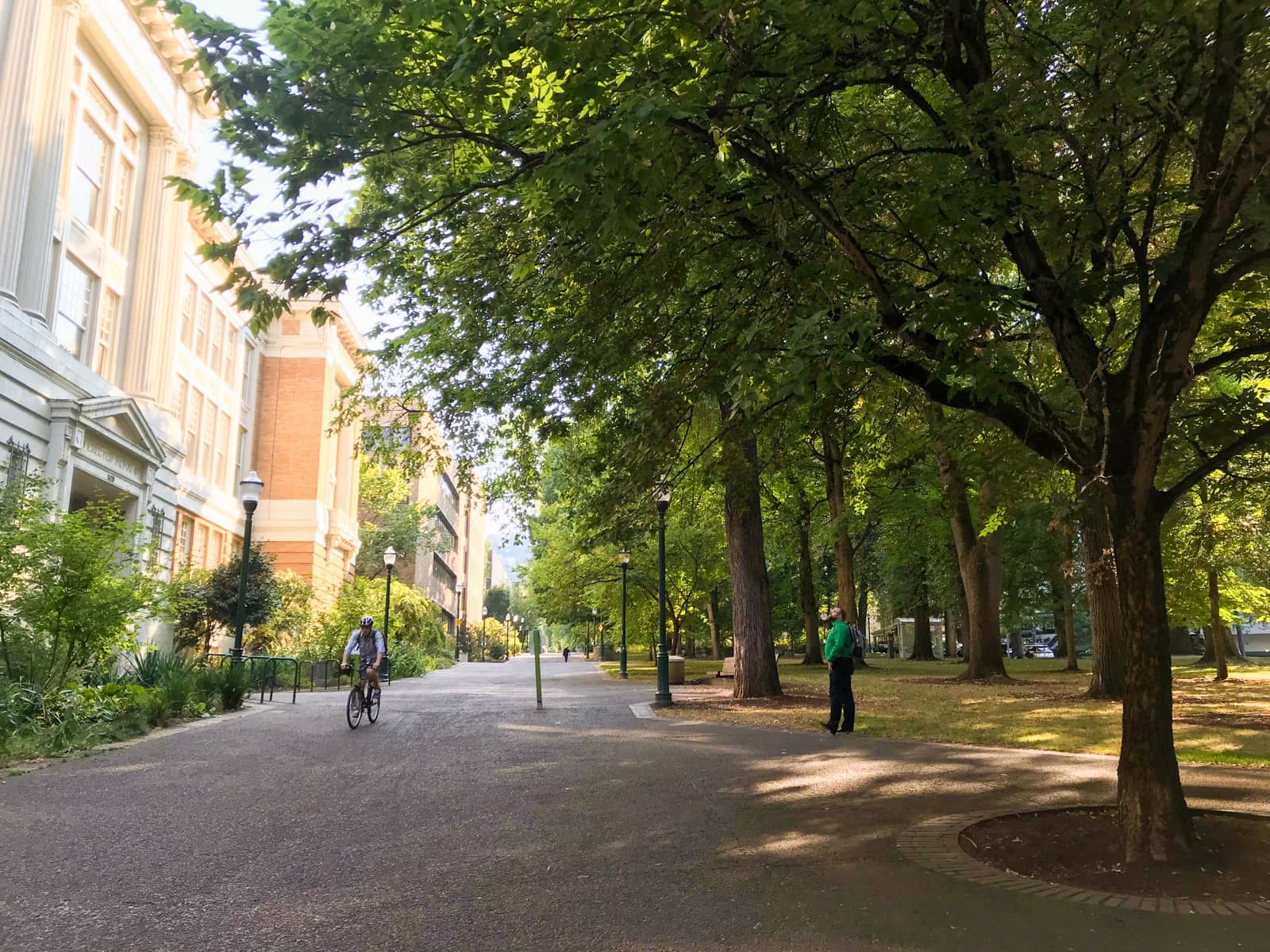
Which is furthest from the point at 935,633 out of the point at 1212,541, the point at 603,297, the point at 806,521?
the point at 603,297

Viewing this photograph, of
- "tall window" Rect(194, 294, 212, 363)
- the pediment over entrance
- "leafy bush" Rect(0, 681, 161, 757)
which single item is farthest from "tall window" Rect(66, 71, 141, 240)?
"leafy bush" Rect(0, 681, 161, 757)

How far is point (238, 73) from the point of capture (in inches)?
249

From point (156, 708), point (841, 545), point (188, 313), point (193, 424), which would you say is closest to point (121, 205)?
point (188, 313)

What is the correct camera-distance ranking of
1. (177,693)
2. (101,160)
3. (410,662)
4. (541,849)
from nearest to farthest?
(541,849) → (177,693) → (101,160) → (410,662)

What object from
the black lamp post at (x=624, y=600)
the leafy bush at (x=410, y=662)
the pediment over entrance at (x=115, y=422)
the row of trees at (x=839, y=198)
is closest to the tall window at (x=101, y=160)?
the pediment over entrance at (x=115, y=422)

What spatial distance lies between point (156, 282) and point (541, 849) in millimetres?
24981

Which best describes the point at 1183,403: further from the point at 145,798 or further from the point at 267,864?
the point at 145,798

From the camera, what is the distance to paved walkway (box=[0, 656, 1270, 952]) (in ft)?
15.8

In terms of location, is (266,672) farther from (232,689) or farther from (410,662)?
(410,662)

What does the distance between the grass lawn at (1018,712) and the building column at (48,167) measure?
52.1 feet

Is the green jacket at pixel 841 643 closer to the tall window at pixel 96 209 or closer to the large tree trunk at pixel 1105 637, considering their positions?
the large tree trunk at pixel 1105 637

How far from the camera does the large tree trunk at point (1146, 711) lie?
19.6 ft

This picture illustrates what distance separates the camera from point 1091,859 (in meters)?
6.09

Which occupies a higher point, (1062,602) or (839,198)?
(839,198)
